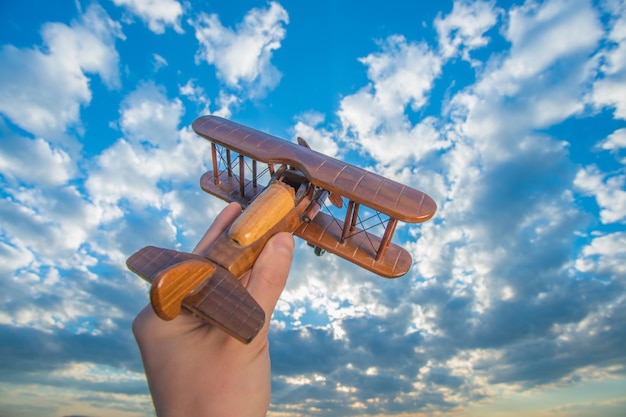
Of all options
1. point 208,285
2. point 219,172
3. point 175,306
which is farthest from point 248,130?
point 175,306

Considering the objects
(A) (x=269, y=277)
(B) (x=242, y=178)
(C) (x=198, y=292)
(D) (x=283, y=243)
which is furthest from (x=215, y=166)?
(A) (x=269, y=277)

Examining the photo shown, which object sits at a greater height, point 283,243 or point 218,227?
point 218,227

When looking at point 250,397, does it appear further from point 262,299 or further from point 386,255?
point 386,255

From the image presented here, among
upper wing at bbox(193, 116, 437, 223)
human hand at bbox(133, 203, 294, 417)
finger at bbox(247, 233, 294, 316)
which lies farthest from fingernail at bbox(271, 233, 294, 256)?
upper wing at bbox(193, 116, 437, 223)

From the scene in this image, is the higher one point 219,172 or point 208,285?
point 219,172

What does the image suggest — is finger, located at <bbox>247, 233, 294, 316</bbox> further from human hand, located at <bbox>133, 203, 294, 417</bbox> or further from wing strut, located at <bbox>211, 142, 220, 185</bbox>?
wing strut, located at <bbox>211, 142, 220, 185</bbox>

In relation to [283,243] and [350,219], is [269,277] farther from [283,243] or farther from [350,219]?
[350,219]

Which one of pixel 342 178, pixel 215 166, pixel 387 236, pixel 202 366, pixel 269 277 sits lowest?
pixel 202 366
